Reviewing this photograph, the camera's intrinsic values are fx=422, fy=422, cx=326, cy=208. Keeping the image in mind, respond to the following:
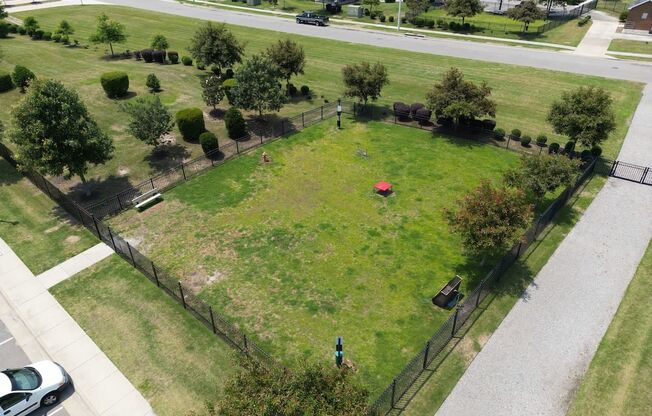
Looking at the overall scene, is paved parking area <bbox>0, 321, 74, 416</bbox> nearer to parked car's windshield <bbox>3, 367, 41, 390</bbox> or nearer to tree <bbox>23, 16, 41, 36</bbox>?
parked car's windshield <bbox>3, 367, 41, 390</bbox>

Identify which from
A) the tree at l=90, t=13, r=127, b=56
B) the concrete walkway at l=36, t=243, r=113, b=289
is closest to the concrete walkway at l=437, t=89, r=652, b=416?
the concrete walkway at l=36, t=243, r=113, b=289

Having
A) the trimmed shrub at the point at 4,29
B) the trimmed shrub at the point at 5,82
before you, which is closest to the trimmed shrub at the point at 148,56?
the trimmed shrub at the point at 5,82

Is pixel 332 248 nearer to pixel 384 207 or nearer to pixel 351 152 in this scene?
pixel 384 207

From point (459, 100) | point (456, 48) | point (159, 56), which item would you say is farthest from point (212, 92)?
point (456, 48)

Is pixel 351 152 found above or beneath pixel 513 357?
above

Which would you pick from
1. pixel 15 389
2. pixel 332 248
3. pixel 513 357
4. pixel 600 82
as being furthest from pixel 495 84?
pixel 15 389

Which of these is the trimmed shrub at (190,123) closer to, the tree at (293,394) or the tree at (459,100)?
the tree at (459,100)

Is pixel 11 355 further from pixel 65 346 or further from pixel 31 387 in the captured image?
pixel 31 387
